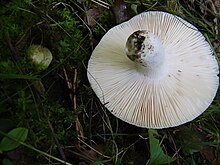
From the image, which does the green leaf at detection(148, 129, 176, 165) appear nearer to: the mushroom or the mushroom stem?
the mushroom

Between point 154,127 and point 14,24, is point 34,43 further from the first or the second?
point 154,127

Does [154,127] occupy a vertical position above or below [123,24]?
below

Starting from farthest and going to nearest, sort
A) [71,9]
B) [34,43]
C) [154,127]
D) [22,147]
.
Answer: [71,9] < [34,43] < [154,127] < [22,147]

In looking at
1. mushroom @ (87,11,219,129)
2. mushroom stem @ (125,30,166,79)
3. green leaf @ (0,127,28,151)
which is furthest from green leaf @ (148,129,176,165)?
green leaf @ (0,127,28,151)

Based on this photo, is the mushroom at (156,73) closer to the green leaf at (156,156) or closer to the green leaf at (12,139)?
the green leaf at (156,156)

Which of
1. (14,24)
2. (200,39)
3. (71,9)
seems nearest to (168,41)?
(200,39)

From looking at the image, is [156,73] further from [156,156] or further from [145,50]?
[156,156]
